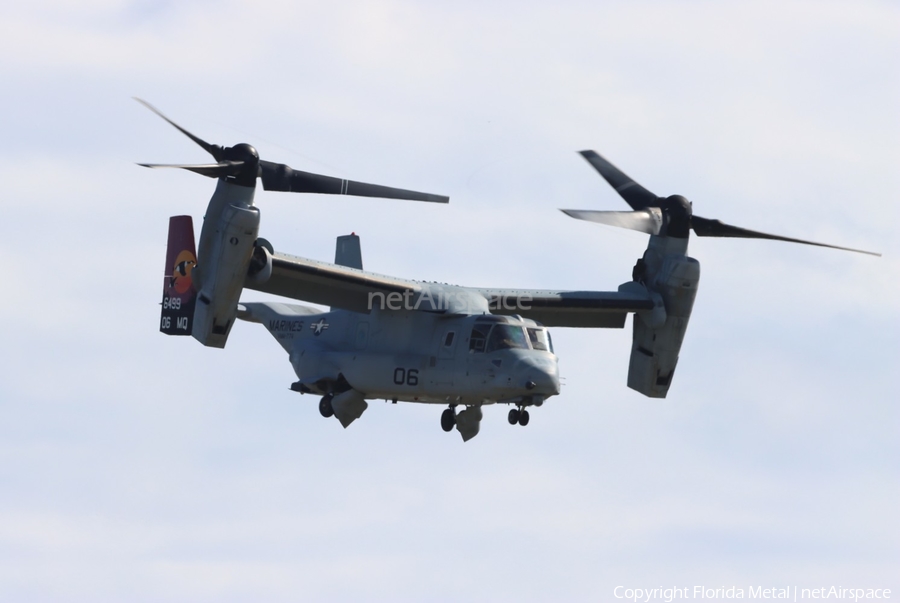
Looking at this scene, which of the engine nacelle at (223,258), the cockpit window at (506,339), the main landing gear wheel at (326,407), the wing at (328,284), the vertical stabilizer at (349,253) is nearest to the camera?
the engine nacelle at (223,258)

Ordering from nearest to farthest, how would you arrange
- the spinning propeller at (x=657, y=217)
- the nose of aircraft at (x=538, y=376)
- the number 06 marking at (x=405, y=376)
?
the nose of aircraft at (x=538, y=376), the number 06 marking at (x=405, y=376), the spinning propeller at (x=657, y=217)

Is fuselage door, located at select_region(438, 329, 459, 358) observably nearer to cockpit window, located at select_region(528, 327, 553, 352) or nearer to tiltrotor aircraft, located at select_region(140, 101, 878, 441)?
tiltrotor aircraft, located at select_region(140, 101, 878, 441)

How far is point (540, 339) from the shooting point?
104 feet

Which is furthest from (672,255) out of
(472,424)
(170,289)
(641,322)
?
(170,289)

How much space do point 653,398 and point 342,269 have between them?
7.18 m

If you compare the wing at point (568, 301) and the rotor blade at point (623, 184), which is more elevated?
the rotor blade at point (623, 184)

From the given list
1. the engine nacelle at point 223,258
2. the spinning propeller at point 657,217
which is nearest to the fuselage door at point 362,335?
the engine nacelle at point 223,258

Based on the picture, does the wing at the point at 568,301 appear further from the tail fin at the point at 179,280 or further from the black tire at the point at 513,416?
the tail fin at the point at 179,280

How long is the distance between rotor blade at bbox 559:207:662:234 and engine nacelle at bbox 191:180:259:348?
6.62m

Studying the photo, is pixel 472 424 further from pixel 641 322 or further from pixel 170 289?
pixel 170 289

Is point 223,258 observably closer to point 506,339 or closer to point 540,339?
point 506,339

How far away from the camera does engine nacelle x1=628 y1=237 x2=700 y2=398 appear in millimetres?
33688

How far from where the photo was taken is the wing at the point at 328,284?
32.1m

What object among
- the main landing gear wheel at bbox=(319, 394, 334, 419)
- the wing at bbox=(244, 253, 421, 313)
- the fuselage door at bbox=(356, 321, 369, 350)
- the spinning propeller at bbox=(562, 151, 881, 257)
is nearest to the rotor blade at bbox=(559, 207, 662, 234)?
the spinning propeller at bbox=(562, 151, 881, 257)
